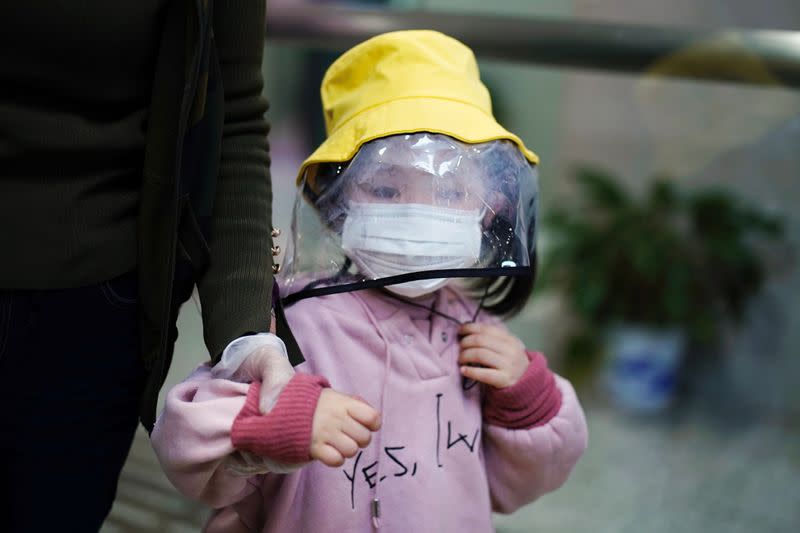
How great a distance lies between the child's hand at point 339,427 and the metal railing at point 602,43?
102 centimetres

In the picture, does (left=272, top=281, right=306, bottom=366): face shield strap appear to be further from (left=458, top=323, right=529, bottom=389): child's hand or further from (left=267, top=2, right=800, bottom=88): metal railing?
(left=267, top=2, right=800, bottom=88): metal railing

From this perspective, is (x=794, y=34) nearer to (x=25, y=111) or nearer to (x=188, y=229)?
(x=188, y=229)

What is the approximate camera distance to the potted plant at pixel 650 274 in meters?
3.34

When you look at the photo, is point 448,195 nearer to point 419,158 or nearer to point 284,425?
point 419,158

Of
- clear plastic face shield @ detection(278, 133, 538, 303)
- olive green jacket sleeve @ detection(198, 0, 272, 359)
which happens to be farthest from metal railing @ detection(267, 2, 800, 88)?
olive green jacket sleeve @ detection(198, 0, 272, 359)

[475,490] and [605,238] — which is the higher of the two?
[605,238]

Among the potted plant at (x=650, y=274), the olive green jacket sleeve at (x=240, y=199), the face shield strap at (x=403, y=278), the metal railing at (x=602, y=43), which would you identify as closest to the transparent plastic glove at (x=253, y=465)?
the olive green jacket sleeve at (x=240, y=199)

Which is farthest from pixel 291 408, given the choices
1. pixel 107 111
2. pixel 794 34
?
pixel 794 34

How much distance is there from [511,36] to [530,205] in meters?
0.59

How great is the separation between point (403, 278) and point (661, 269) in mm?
2524

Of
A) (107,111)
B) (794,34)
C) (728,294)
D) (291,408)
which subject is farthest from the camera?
(728,294)

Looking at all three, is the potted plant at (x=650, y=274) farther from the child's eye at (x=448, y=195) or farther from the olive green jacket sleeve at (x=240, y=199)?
the olive green jacket sleeve at (x=240, y=199)

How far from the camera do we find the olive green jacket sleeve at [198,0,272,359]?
39.8 inches

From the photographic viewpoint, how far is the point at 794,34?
1.63m
